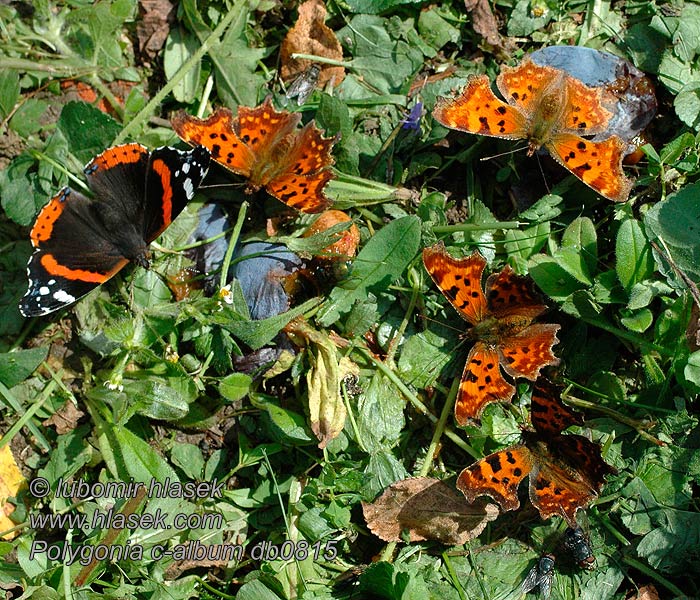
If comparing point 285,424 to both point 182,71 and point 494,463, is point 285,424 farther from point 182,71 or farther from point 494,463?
point 182,71

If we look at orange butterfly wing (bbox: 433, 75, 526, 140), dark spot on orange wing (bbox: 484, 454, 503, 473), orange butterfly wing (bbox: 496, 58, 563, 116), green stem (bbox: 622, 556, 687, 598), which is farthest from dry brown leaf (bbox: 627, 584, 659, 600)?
orange butterfly wing (bbox: 496, 58, 563, 116)

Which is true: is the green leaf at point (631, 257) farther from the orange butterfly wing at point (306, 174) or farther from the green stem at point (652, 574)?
the orange butterfly wing at point (306, 174)

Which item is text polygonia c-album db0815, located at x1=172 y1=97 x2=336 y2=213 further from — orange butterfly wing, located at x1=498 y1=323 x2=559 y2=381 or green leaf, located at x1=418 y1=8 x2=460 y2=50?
orange butterfly wing, located at x1=498 y1=323 x2=559 y2=381

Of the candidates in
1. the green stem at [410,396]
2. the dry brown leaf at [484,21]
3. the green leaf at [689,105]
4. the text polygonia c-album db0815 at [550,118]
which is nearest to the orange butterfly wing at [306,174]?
the text polygonia c-album db0815 at [550,118]

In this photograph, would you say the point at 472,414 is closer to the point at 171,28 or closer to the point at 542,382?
the point at 542,382

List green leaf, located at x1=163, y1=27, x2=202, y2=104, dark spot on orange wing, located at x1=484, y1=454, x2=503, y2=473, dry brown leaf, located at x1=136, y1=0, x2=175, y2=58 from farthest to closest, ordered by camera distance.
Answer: dry brown leaf, located at x1=136, y1=0, x2=175, y2=58
green leaf, located at x1=163, y1=27, x2=202, y2=104
dark spot on orange wing, located at x1=484, y1=454, x2=503, y2=473

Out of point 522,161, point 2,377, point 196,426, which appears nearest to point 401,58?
point 522,161

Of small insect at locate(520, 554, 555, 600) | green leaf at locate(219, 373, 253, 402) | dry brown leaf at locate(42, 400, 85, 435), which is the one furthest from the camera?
dry brown leaf at locate(42, 400, 85, 435)
